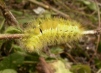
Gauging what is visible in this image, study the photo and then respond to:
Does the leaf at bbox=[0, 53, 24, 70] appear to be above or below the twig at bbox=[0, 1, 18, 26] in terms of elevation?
below

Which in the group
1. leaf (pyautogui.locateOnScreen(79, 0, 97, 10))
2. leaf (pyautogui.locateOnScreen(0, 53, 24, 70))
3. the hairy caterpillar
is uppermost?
the hairy caterpillar

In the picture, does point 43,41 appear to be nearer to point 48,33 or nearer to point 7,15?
point 48,33

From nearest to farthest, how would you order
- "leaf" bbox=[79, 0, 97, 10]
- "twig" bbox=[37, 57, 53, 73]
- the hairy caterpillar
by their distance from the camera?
1. the hairy caterpillar
2. "twig" bbox=[37, 57, 53, 73]
3. "leaf" bbox=[79, 0, 97, 10]

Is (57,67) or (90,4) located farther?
(90,4)

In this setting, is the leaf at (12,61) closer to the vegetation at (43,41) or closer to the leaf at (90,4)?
the vegetation at (43,41)

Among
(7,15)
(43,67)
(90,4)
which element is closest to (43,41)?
(43,67)

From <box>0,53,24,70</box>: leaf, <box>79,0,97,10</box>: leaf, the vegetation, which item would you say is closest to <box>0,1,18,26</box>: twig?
the vegetation

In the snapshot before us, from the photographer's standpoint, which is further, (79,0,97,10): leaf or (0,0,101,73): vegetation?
(79,0,97,10): leaf

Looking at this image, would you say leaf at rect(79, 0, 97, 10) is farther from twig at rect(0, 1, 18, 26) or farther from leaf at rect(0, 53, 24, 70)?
leaf at rect(0, 53, 24, 70)

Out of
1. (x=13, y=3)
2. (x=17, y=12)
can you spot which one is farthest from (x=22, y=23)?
(x=13, y=3)
